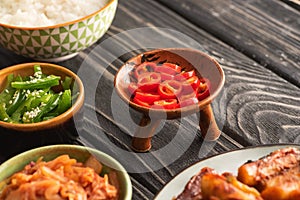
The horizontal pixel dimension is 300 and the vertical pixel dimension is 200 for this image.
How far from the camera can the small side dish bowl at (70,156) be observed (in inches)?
73.1

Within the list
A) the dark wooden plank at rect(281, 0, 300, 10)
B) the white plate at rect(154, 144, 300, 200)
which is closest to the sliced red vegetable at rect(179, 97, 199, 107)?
the white plate at rect(154, 144, 300, 200)

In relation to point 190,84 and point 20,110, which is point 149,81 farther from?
point 20,110

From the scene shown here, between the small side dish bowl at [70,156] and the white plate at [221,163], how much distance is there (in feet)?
0.50

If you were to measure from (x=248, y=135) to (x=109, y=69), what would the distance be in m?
0.72

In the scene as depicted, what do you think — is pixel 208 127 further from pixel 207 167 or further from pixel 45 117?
pixel 45 117

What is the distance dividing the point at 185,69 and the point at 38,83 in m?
0.58

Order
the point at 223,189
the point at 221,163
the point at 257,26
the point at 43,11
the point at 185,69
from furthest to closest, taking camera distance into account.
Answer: the point at 257,26, the point at 43,11, the point at 185,69, the point at 221,163, the point at 223,189

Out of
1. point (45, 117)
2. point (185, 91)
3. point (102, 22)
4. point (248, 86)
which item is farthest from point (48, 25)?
point (248, 86)

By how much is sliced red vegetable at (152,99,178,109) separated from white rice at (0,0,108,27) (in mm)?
628

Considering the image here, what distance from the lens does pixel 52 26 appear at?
7.68ft

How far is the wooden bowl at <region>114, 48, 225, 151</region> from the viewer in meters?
2.04

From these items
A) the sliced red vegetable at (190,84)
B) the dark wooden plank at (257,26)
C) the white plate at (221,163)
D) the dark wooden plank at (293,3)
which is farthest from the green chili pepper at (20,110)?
the dark wooden plank at (293,3)

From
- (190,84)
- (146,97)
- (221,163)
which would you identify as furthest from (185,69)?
(221,163)

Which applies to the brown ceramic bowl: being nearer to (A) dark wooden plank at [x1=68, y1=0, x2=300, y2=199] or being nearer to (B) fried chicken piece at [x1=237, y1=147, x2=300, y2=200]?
(A) dark wooden plank at [x1=68, y1=0, x2=300, y2=199]
